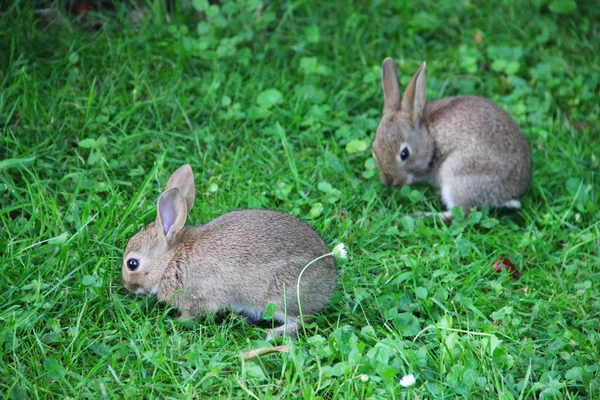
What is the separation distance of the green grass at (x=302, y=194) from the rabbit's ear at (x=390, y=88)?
336mm

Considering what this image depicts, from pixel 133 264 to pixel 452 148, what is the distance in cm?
272

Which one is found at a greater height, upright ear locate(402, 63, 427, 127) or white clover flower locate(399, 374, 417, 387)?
upright ear locate(402, 63, 427, 127)

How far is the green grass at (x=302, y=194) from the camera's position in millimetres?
4207

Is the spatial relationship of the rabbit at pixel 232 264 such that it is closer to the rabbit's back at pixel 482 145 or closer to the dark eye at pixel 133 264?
the dark eye at pixel 133 264

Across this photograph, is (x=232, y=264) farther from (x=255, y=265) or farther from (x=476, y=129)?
(x=476, y=129)

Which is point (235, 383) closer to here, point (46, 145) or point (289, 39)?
point (46, 145)

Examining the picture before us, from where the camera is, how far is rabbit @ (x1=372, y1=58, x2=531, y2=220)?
6047 mm

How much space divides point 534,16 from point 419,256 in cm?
354

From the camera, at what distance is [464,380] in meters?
4.05

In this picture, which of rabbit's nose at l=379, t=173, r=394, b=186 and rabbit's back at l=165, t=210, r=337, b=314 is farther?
rabbit's nose at l=379, t=173, r=394, b=186

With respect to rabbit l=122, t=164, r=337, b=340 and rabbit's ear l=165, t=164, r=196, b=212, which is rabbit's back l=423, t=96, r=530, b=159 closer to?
rabbit l=122, t=164, r=337, b=340

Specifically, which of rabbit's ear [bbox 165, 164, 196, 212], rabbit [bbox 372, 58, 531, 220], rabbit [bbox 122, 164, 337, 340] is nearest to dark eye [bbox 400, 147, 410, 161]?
rabbit [bbox 372, 58, 531, 220]

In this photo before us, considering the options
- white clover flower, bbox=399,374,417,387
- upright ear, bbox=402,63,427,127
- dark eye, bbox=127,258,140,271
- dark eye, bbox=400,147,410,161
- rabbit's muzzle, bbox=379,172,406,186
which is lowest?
rabbit's muzzle, bbox=379,172,406,186

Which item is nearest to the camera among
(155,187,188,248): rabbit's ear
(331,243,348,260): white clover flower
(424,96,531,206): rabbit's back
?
(155,187,188,248): rabbit's ear
